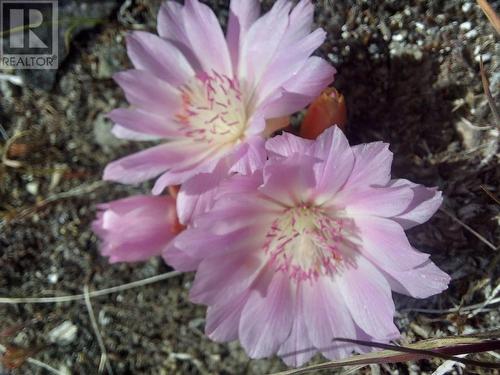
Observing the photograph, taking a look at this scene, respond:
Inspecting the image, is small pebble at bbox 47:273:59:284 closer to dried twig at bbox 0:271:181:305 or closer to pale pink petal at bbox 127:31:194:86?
dried twig at bbox 0:271:181:305

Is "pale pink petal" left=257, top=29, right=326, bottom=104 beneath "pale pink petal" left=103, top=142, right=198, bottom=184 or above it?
above

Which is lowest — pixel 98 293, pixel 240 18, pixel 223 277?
pixel 98 293

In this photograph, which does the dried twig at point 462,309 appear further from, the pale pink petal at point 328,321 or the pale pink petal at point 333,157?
the pale pink petal at point 333,157

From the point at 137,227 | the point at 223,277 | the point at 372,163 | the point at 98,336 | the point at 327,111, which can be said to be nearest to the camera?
the point at 372,163

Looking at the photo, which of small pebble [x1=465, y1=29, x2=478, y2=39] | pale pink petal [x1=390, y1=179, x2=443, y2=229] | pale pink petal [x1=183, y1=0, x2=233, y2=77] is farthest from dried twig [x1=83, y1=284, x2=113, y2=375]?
small pebble [x1=465, y1=29, x2=478, y2=39]

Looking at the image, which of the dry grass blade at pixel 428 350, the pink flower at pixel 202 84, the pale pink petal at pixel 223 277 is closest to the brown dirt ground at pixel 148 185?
the dry grass blade at pixel 428 350

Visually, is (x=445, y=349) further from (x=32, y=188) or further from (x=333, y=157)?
(x=32, y=188)

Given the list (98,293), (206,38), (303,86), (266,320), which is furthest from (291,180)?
(98,293)

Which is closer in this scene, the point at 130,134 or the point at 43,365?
the point at 130,134
